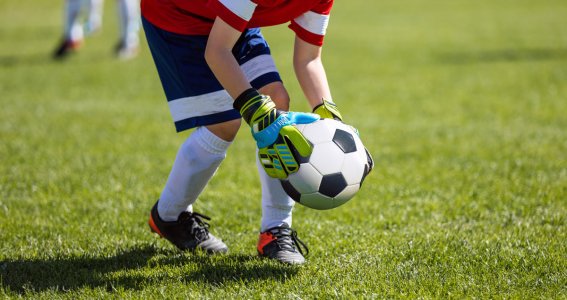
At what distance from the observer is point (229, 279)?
10.3ft

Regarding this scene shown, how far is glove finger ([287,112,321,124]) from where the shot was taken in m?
3.04

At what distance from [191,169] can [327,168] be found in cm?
81

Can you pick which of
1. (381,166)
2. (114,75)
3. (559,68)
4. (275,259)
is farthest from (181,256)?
(559,68)

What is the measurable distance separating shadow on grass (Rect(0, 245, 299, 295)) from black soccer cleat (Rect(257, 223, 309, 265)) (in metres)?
0.06

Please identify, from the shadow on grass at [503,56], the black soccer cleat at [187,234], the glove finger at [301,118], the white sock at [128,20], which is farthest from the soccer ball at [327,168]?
the white sock at [128,20]

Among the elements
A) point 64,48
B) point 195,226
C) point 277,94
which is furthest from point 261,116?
point 64,48

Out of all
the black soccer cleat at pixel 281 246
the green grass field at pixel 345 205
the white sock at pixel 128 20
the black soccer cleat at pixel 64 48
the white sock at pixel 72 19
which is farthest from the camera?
the white sock at pixel 72 19

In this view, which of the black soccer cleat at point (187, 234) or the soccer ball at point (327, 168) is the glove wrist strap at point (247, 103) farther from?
the black soccer cleat at point (187, 234)

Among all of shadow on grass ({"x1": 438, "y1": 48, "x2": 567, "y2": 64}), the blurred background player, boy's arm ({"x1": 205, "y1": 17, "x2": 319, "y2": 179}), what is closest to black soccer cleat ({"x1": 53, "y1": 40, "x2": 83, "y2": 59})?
the blurred background player

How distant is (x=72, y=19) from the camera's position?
1200 centimetres

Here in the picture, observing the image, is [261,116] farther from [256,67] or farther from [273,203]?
[273,203]

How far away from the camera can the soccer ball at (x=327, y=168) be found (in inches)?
119

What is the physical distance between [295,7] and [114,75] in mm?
7385

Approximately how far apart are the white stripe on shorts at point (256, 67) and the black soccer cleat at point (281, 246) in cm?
75
